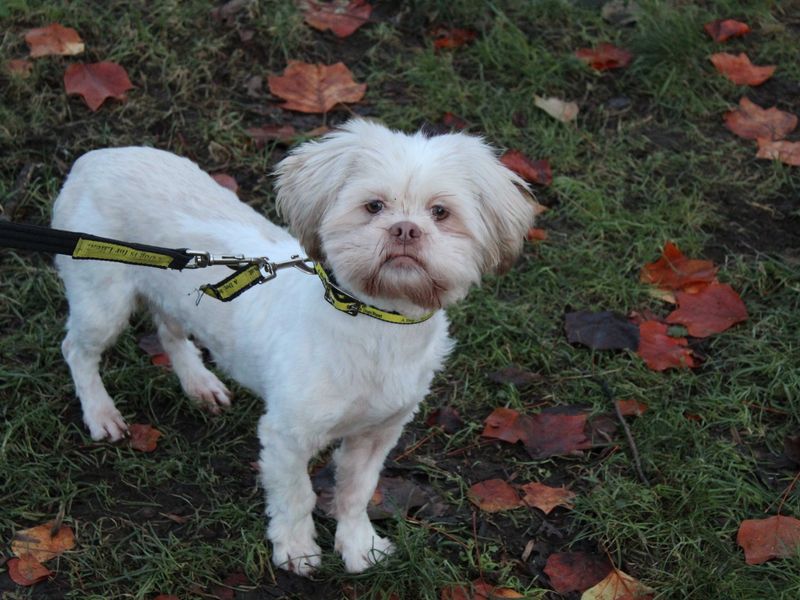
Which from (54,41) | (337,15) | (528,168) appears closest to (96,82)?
(54,41)

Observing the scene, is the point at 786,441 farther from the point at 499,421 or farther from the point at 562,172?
the point at 562,172

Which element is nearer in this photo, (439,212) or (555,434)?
(439,212)

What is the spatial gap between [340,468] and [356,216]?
39.3 inches

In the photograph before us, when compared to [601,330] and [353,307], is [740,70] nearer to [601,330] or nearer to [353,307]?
[601,330]

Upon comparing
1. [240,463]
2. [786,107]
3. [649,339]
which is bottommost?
[240,463]

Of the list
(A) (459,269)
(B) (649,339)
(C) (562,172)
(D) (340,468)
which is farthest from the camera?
(C) (562,172)

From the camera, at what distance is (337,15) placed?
558 cm

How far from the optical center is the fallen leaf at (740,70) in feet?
17.8

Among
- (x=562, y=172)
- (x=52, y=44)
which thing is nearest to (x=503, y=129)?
(x=562, y=172)

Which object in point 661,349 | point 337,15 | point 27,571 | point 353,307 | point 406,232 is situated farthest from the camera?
point 337,15

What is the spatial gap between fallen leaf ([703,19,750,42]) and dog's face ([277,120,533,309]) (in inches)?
131

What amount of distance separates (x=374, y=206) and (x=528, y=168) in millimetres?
2334

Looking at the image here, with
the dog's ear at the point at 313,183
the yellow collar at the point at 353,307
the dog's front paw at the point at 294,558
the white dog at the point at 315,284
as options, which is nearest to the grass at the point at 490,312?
the dog's front paw at the point at 294,558

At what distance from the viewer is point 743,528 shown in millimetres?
3338
